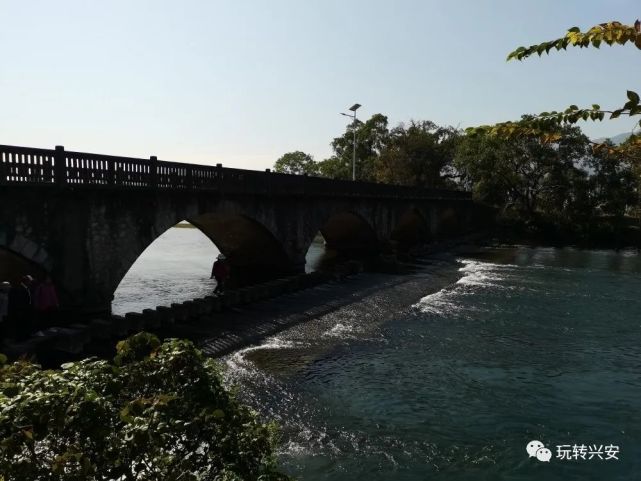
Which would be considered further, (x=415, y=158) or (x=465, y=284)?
(x=415, y=158)

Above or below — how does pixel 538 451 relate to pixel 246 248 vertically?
below

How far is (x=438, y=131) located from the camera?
83.4 m

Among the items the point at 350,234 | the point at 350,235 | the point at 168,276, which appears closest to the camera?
the point at 168,276

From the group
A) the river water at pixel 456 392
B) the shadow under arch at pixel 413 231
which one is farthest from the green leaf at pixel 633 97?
the shadow under arch at pixel 413 231

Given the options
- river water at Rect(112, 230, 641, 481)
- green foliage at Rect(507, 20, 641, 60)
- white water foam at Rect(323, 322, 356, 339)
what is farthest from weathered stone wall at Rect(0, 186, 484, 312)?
green foliage at Rect(507, 20, 641, 60)

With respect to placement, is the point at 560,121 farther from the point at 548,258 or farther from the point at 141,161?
the point at 548,258

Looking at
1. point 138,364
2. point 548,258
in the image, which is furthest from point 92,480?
point 548,258

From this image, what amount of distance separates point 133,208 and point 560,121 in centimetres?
1742

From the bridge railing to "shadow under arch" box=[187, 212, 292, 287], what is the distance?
2452 mm

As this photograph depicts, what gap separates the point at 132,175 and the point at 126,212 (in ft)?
4.39

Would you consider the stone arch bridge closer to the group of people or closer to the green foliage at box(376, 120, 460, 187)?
the group of people

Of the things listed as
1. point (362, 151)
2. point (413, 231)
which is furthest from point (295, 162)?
point (413, 231)

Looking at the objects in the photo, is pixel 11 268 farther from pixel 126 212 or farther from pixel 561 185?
pixel 561 185

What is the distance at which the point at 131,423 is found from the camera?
14.7 ft
